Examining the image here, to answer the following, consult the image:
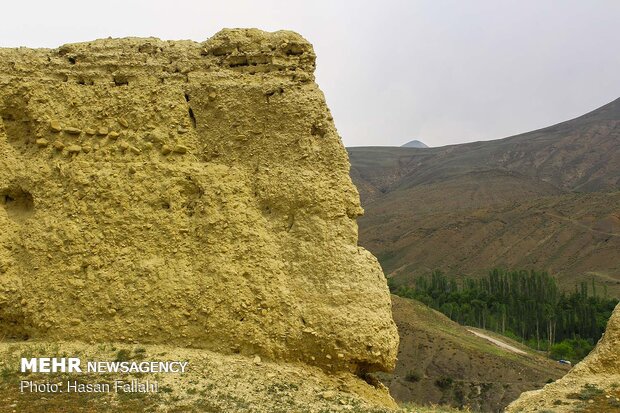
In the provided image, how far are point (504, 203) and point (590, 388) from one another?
91.1 m

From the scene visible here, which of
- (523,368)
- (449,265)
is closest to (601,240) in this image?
(449,265)

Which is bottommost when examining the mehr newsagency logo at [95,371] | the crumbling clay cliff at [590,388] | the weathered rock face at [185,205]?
the crumbling clay cliff at [590,388]

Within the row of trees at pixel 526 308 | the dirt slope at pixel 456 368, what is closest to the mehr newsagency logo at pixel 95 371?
the dirt slope at pixel 456 368

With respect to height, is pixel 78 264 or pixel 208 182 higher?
pixel 208 182

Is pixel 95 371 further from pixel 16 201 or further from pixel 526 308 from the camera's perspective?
pixel 526 308

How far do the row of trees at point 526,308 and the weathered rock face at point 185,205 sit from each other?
36958 mm

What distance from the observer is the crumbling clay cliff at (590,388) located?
1088cm

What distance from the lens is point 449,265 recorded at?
3135 inches

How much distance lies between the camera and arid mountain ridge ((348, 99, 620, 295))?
241 feet

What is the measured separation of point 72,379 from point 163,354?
1363 mm

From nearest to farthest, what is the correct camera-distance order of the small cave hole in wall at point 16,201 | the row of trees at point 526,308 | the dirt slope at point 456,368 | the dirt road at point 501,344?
the small cave hole in wall at point 16,201 < the dirt slope at point 456,368 < the dirt road at point 501,344 < the row of trees at point 526,308

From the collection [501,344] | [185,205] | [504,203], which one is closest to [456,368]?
[501,344]

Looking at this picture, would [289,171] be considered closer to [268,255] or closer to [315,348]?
[268,255]

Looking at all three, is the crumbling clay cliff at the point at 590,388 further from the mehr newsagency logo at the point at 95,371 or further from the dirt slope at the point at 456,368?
the dirt slope at the point at 456,368
